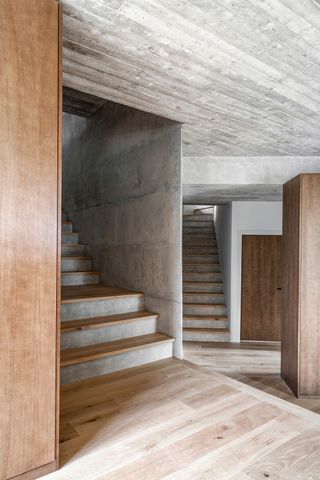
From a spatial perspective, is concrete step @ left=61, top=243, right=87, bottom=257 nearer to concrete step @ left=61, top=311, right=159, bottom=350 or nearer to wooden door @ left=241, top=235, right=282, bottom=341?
concrete step @ left=61, top=311, right=159, bottom=350

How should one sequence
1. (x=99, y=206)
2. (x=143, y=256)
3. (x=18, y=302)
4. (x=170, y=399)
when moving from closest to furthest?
(x=18, y=302)
(x=170, y=399)
(x=143, y=256)
(x=99, y=206)

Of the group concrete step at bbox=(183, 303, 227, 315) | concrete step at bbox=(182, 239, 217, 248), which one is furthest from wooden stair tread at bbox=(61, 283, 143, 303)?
concrete step at bbox=(182, 239, 217, 248)

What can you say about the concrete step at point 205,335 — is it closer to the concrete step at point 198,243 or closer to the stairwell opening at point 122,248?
the concrete step at point 198,243

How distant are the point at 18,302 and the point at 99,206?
3.02 meters

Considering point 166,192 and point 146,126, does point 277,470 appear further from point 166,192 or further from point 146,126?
point 146,126

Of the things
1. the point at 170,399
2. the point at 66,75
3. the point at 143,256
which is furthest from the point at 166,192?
the point at 170,399

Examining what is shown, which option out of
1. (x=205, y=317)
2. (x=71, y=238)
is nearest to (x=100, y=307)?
(x=71, y=238)

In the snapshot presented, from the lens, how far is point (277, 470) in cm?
145

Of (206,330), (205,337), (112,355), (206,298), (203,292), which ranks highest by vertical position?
(112,355)

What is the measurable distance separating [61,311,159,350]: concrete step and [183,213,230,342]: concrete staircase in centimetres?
314

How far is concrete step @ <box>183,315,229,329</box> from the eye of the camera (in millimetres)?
6203

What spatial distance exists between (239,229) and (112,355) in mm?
4469

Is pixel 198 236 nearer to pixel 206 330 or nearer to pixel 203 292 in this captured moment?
pixel 203 292

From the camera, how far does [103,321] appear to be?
2.74 metres
